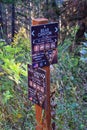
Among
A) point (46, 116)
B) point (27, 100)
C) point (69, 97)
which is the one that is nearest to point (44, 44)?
point (46, 116)

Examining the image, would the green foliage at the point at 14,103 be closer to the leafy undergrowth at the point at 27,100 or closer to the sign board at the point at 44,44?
the leafy undergrowth at the point at 27,100

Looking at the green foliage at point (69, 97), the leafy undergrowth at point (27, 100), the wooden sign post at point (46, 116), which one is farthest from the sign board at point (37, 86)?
the green foliage at point (69, 97)

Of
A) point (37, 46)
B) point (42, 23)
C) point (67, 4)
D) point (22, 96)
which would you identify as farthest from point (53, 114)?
point (67, 4)

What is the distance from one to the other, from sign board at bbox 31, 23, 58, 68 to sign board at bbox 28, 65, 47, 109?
0.27 ft

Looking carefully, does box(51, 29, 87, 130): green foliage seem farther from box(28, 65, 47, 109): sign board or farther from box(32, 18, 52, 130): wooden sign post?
box(28, 65, 47, 109): sign board

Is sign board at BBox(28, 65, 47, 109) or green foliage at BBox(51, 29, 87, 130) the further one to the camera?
green foliage at BBox(51, 29, 87, 130)

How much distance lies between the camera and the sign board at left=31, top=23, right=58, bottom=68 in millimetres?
2521

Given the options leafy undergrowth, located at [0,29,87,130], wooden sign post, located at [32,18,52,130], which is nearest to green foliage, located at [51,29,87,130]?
leafy undergrowth, located at [0,29,87,130]

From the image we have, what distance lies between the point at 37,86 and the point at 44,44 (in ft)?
1.21

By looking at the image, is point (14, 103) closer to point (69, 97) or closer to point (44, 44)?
point (69, 97)

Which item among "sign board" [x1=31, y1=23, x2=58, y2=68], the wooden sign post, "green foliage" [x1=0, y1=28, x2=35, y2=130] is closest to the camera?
"sign board" [x1=31, y1=23, x2=58, y2=68]

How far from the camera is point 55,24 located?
8.62 ft

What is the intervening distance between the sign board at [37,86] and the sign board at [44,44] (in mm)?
82

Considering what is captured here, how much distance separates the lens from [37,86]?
260 centimetres
